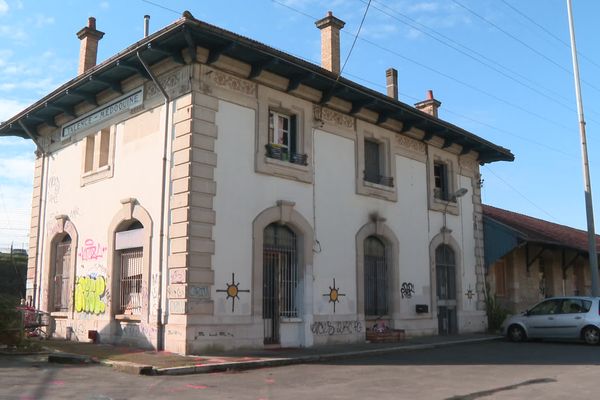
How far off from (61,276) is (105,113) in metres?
5.07

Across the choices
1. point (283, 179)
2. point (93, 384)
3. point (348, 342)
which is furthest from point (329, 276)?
point (93, 384)

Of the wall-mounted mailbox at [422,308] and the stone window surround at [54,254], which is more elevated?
the stone window surround at [54,254]

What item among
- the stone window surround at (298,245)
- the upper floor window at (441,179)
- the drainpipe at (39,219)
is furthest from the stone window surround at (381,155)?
the drainpipe at (39,219)

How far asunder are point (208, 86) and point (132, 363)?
242 inches

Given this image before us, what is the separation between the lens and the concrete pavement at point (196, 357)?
10.8 metres

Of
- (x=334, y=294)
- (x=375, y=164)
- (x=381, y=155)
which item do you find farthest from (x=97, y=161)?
(x=381, y=155)

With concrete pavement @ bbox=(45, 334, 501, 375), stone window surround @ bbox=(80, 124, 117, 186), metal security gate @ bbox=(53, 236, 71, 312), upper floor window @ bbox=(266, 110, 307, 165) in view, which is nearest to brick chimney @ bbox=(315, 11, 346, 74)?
upper floor window @ bbox=(266, 110, 307, 165)

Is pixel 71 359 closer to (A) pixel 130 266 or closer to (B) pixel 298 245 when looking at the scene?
(A) pixel 130 266

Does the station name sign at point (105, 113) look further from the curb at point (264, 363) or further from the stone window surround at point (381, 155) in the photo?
the curb at point (264, 363)

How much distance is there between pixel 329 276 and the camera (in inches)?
613

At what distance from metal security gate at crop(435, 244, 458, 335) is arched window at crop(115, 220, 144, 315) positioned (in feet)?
31.8

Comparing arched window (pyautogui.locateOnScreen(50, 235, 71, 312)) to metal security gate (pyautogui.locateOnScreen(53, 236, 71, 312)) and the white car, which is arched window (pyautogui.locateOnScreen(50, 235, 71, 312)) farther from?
the white car

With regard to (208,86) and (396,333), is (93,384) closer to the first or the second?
(208,86)

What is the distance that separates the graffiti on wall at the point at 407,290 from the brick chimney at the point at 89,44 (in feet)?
37.6
